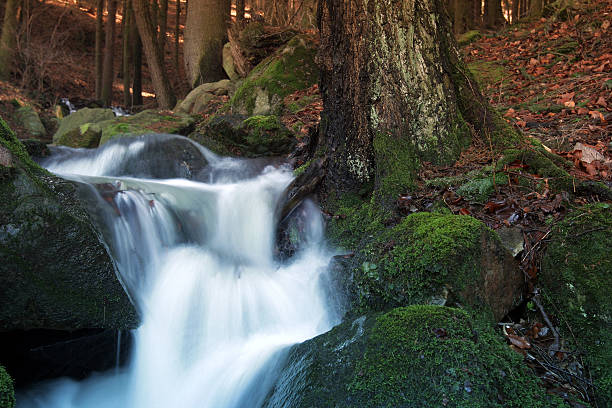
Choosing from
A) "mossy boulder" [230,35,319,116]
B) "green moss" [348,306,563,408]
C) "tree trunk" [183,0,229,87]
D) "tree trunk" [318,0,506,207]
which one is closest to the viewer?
"green moss" [348,306,563,408]

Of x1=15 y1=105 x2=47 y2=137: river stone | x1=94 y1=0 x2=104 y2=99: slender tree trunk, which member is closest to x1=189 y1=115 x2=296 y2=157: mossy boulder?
x1=15 y1=105 x2=47 y2=137: river stone

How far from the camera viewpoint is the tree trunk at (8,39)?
14.8 meters

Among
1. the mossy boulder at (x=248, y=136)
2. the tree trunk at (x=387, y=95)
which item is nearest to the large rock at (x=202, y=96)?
the mossy boulder at (x=248, y=136)

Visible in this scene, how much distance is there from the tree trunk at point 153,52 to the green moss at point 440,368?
38.6 feet

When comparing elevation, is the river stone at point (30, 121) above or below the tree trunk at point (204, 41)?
below

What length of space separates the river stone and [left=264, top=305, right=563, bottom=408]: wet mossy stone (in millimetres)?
11730

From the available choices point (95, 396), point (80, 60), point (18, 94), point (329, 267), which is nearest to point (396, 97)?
point (329, 267)

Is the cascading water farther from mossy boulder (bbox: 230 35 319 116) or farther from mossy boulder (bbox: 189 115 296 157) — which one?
mossy boulder (bbox: 230 35 319 116)

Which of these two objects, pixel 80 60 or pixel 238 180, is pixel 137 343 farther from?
pixel 80 60

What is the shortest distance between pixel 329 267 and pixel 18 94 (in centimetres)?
1396

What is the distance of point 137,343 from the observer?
367cm

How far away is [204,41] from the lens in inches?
520

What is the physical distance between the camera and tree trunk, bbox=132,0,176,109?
11.8 m

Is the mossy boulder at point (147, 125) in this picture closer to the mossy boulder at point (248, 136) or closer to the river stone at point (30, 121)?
the mossy boulder at point (248, 136)
